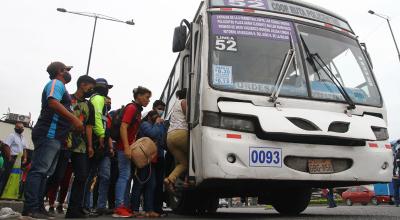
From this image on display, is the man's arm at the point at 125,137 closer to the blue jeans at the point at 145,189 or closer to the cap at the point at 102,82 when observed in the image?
the blue jeans at the point at 145,189

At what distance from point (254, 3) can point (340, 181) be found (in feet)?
8.16

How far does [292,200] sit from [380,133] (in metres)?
1.94

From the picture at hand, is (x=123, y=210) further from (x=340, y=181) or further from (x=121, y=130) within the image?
(x=340, y=181)

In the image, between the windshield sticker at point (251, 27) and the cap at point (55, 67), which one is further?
the windshield sticker at point (251, 27)

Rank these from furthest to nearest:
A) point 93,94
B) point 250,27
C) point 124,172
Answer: point 93,94
point 124,172
point 250,27

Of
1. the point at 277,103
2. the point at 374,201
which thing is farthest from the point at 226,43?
the point at 374,201

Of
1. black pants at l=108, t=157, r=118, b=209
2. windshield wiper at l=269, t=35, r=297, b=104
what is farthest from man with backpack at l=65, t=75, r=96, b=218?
windshield wiper at l=269, t=35, r=297, b=104

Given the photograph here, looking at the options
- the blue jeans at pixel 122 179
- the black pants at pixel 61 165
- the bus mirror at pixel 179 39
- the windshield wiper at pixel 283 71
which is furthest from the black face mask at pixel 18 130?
the windshield wiper at pixel 283 71

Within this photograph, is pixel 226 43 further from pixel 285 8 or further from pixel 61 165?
pixel 61 165

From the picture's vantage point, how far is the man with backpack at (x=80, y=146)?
16.5ft

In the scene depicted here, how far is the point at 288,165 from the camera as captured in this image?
15.2 ft

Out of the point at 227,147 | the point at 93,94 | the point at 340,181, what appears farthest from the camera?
the point at 93,94

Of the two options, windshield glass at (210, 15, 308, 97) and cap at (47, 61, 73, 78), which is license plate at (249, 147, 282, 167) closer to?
windshield glass at (210, 15, 308, 97)

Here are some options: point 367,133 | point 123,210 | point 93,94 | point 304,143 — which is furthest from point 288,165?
point 93,94
